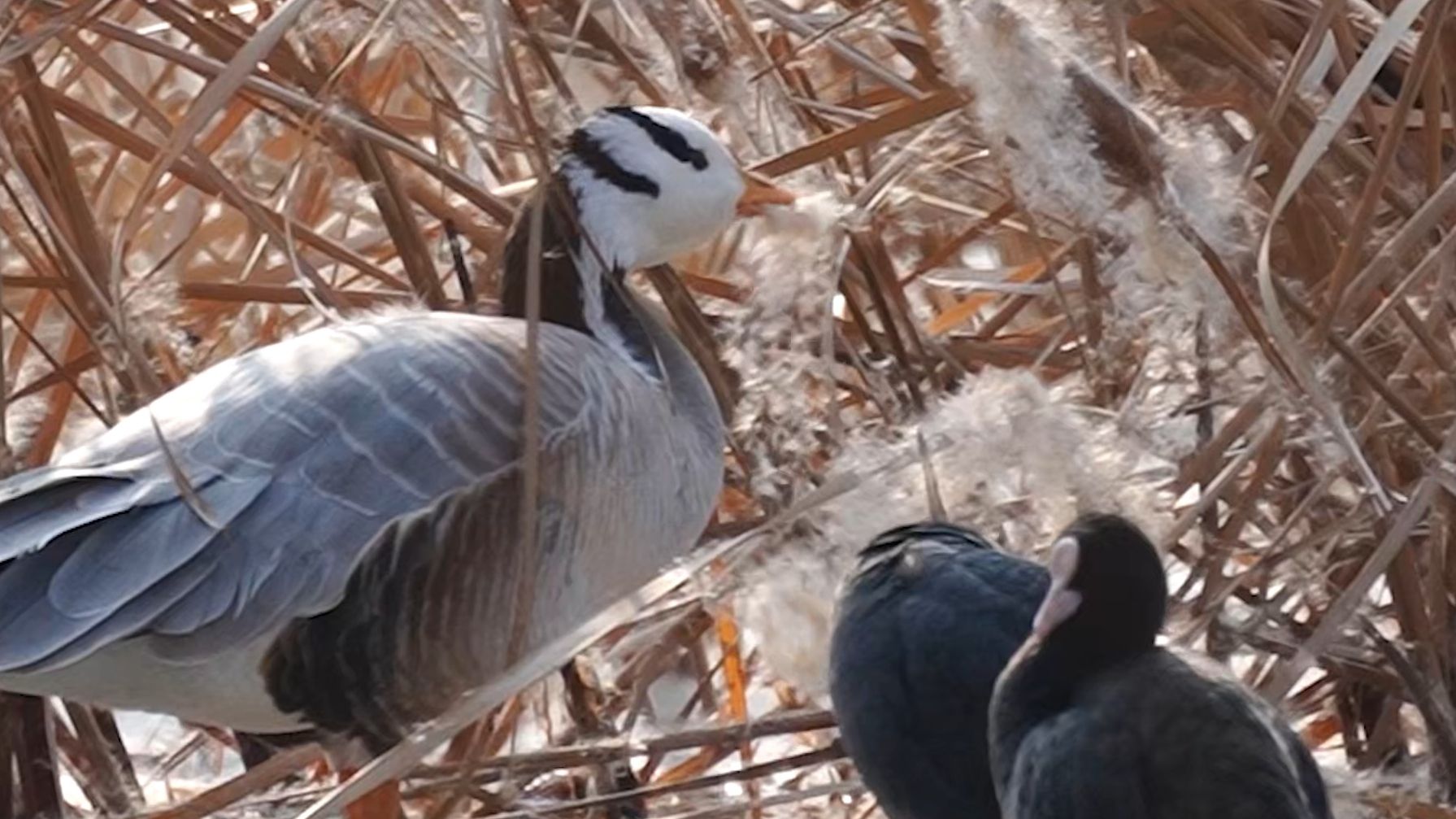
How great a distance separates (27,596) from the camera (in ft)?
6.24

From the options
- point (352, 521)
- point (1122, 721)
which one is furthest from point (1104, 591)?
point (352, 521)

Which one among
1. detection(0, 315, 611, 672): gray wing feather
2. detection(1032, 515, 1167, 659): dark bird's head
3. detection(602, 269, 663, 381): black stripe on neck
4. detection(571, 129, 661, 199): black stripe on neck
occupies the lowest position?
Result: detection(1032, 515, 1167, 659): dark bird's head

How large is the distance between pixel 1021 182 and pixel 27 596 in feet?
2.30

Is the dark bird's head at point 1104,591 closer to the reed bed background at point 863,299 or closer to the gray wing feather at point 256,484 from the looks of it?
the reed bed background at point 863,299

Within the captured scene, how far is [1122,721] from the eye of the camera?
1678 mm

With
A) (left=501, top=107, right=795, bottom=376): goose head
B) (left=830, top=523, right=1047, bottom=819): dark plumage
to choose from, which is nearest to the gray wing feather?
(left=501, top=107, right=795, bottom=376): goose head

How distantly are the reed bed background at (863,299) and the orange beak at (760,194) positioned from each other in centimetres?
2

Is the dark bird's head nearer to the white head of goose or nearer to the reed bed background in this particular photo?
the reed bed background

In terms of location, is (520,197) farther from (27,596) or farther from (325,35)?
(27,596)

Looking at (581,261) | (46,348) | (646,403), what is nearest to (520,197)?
(581,261)

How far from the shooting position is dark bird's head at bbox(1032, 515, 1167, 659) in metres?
1.75

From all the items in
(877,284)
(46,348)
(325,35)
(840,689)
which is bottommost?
(840,689)

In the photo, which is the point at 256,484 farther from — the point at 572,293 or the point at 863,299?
the point at 863,299

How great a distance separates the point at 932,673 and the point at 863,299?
0.50 metres
